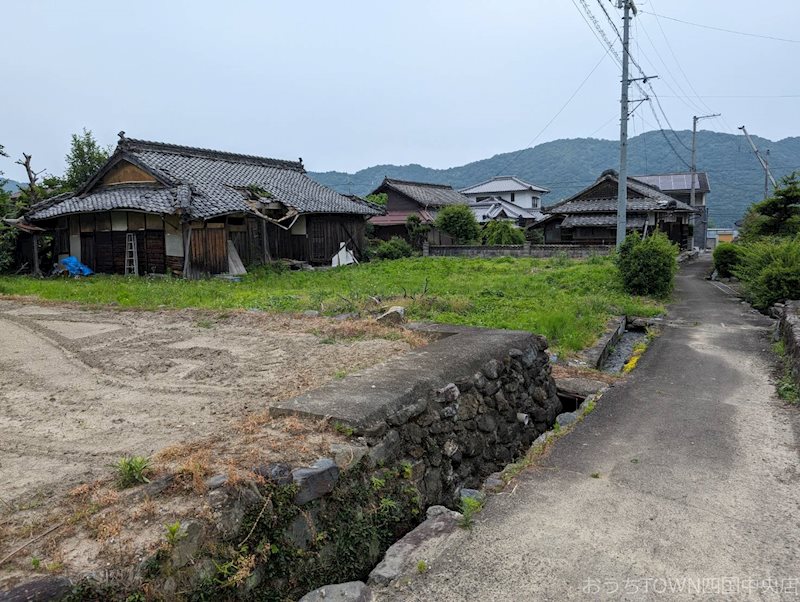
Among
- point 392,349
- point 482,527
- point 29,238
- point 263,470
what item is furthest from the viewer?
point 29,238

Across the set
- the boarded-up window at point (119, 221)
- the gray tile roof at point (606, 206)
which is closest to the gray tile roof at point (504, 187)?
the gray tile roof at point (606, 206)

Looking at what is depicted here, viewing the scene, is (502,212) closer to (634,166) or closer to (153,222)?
(153,222)

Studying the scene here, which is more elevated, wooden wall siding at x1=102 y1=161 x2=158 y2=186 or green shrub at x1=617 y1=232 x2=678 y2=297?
wooden wall siding at x1=102 y1=161 x2=158 y2=186

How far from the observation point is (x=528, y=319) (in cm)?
1073

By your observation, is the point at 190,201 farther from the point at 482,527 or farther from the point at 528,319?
the point at 482,527

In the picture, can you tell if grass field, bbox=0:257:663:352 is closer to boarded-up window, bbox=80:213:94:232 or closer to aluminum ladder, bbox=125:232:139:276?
aluminum ladder, bbox=125:232:139:276

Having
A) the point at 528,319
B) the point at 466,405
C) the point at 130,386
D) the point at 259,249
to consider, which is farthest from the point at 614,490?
the point at 259,249

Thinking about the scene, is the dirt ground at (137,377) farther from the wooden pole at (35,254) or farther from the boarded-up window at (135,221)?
the wooden pole at (35,254)

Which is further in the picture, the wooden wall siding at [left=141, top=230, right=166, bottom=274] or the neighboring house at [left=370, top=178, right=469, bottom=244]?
the neighboring house at [left=370, top=178, right=469, bottom=244]

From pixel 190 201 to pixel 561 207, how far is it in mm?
23522

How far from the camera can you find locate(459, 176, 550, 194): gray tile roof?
5288cm

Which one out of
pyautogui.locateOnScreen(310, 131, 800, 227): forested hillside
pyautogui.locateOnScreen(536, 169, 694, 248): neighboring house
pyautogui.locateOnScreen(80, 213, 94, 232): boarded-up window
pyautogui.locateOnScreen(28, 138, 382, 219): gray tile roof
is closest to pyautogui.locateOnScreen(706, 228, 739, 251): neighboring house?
pyautogui.locateOnScreen(310, 131, 800, 227): forested hillside

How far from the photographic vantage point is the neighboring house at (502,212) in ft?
146

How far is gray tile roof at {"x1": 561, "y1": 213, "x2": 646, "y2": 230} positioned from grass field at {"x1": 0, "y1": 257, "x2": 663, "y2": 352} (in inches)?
442
